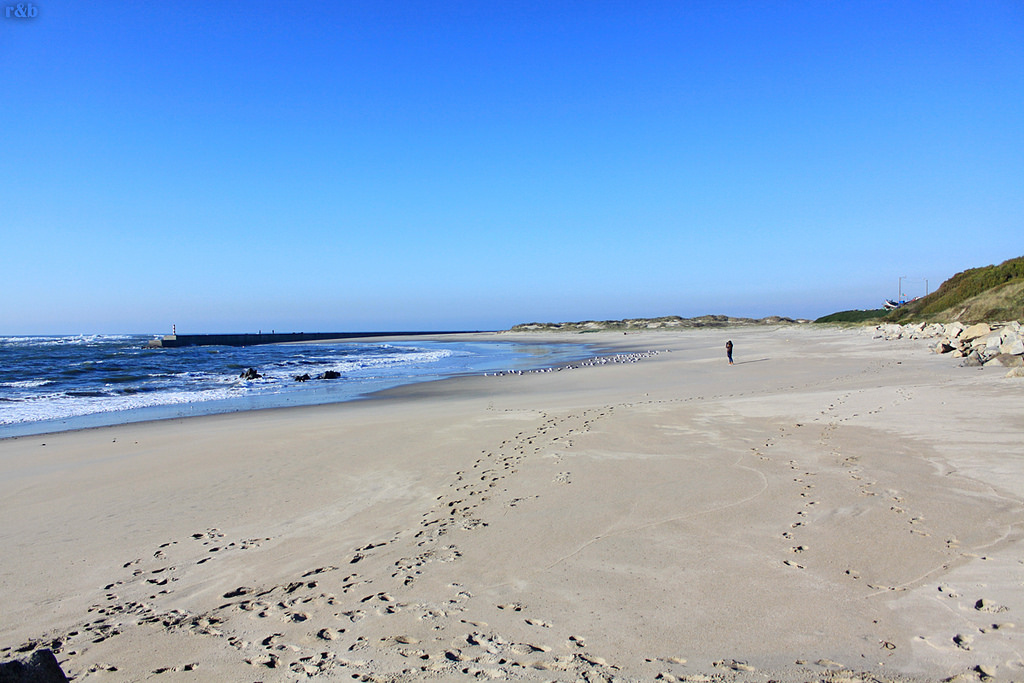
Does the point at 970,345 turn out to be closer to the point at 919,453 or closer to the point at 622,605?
the point at 919,453

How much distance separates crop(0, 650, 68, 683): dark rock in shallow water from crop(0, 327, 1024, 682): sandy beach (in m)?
0.95

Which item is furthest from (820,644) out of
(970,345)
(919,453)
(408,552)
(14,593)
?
(970,345)

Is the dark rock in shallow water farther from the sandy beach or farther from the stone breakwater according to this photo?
the stone breakwater

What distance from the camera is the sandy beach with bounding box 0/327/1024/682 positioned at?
11.0ft

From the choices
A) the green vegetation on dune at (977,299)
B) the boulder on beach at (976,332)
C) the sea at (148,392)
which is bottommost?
the sea at (148,392)

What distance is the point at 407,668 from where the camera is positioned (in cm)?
322

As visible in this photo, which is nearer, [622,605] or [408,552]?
[622,605]

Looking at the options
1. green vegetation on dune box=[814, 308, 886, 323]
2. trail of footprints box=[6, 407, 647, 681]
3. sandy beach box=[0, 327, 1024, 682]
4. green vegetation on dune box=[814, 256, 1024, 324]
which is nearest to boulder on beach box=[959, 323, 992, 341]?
green vegetation on dune box=[814, 256, 1024, 324]

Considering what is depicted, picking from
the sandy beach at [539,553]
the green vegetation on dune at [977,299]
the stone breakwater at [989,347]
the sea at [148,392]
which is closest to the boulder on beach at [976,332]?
the stone breakwater at [989,347]

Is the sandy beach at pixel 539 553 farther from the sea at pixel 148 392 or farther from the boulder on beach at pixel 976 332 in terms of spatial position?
the boulder on beach at pixel 976 332

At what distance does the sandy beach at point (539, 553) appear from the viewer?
3.36 metres

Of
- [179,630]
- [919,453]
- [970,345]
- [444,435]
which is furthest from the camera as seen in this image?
[970,345]

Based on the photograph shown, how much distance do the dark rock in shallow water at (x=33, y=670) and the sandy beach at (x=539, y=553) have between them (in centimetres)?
95

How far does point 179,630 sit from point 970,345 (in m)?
24.0
